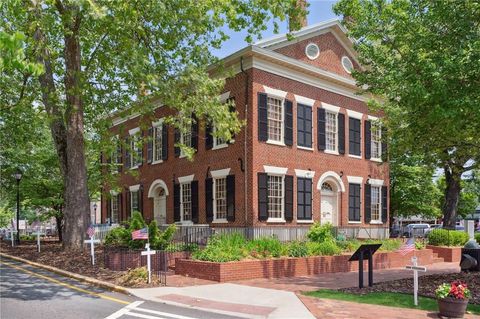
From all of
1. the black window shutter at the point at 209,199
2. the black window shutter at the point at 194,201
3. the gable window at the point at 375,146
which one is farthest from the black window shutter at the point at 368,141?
the black window shutter at the point at 194,201

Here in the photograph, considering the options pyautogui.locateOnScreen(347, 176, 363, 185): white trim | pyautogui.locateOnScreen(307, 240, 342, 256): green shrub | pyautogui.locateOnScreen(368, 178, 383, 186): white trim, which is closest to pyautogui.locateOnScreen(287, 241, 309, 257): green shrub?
pyautogui.locateOnScreen(307, 240, 342, 256): green shrub

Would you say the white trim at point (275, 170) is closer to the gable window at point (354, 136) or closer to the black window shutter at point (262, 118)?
the black window shutter at point (262, 118)

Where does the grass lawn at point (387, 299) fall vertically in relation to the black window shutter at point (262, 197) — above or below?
below

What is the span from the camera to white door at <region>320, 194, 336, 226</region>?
25.5 metres

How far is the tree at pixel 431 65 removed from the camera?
38.2 ft

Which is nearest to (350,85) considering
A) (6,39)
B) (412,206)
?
(412,206)

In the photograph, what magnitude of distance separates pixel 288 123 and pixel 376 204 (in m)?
8.85

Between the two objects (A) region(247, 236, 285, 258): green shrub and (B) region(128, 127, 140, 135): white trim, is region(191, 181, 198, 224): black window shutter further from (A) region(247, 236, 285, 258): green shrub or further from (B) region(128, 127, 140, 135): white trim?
(A) region(247, 236, 285, 258): green shrub

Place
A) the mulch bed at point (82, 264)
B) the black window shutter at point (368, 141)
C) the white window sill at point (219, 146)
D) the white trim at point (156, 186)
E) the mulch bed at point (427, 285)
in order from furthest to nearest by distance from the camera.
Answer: the white trim at point (156, 186) < the black window shutter at point (368, 141) < the white window sill at point (219, 146) < the mulch bed at point (82, 264) < the mulch bed at point (427, 285)

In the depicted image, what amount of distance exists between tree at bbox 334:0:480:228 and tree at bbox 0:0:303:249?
2921 millimetres

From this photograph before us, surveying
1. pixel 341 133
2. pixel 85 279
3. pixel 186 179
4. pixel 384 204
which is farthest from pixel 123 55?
pixel 384 204

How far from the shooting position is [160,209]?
29203 millimetres

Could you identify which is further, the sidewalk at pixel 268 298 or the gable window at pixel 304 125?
the gable window at pixel 304 125

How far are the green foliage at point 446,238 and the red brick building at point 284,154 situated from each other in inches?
156
